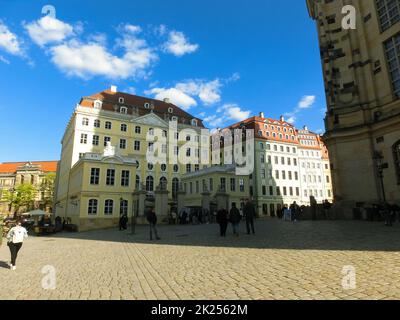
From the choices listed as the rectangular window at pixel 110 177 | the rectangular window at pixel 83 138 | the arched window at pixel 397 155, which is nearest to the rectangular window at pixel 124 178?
the rectangular window at pixel 110 177

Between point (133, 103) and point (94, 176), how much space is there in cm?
2619

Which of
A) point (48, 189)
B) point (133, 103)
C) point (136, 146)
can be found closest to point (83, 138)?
point (136, 146)

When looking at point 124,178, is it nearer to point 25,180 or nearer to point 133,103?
point 133,103

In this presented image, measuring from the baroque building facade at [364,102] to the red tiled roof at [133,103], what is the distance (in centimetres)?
3733

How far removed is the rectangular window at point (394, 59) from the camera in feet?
67.8

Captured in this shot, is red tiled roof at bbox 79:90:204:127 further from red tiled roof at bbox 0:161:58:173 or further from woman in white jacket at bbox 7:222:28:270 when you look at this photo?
red tiled roof at bbox 0:161:58:173

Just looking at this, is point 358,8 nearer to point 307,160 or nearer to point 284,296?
point 284,296

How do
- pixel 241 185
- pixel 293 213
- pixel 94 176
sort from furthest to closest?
pixel 241 185
pixel 94 176
pixel 293 213

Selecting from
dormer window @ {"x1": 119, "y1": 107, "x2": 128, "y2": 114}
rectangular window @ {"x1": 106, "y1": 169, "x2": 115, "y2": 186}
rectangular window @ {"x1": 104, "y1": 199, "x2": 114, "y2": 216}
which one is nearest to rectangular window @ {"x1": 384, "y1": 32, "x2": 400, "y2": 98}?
rectangular window @ {"x1": 106, "y1": 169, "x2": 115, "y2": 186}

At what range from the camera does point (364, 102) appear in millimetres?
22750

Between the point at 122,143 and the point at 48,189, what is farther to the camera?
the point at 48,189

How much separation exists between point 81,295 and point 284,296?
13.1 ft
